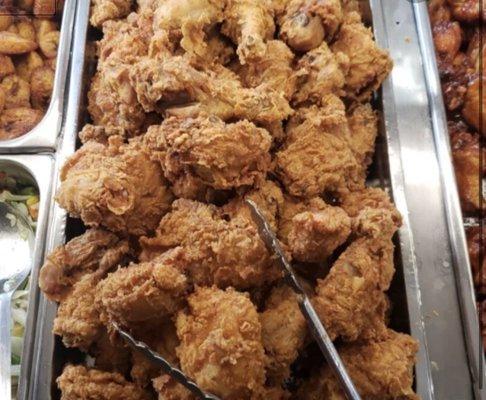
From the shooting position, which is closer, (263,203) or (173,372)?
(173,372)

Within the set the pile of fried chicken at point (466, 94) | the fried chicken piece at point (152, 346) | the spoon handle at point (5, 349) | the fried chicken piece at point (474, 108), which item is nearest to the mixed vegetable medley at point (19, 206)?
the spoon handle at point (5, 349)

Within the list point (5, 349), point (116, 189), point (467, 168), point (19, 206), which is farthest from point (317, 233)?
point (19, 206)

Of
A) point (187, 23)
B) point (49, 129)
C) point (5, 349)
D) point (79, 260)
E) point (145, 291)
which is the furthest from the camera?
point (49, 129)

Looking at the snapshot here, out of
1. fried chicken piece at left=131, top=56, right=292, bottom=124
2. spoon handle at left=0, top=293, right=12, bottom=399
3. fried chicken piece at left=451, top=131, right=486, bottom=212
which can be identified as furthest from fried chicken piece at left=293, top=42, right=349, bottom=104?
spoon handle at left=0, top=293, right=12, bottom=399

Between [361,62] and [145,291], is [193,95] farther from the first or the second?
[361,62]

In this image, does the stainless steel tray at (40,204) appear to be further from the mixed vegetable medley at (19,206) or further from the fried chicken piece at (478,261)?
the fried chicken piece at (478,261)

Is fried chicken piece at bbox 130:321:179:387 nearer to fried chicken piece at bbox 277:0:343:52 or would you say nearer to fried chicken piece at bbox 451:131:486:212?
fried chicken piece at bbox 277:0:343:52

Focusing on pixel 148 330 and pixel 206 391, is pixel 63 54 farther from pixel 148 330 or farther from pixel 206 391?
Answer: pixel 206 391
